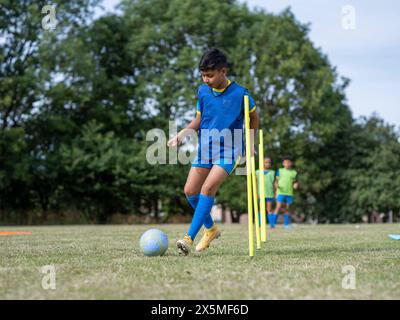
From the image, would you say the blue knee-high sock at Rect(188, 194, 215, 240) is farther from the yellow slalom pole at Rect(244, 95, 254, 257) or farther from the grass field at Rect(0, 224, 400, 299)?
the yellow slalom pole at Rect(244, 95, 254, 257)

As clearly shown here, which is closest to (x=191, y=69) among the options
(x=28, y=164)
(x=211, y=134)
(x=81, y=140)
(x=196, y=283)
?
(x=81, y=140)

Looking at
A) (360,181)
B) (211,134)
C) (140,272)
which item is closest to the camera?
(140,272)

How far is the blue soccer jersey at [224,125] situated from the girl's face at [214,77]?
0.13 metres

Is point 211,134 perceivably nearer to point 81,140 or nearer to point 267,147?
point 81,140

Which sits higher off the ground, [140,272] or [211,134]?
[211,134]

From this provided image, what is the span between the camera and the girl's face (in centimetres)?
621

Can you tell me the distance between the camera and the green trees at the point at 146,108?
2895cm

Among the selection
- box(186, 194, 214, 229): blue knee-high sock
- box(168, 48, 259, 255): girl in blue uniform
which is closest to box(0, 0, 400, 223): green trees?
box(186, 194, 214, 229): blue knee-high sock

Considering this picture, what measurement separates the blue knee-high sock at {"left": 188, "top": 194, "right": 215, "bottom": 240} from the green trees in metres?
22.3

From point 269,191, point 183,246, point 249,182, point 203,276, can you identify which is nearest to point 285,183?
point 269,191

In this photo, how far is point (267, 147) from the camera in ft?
109
